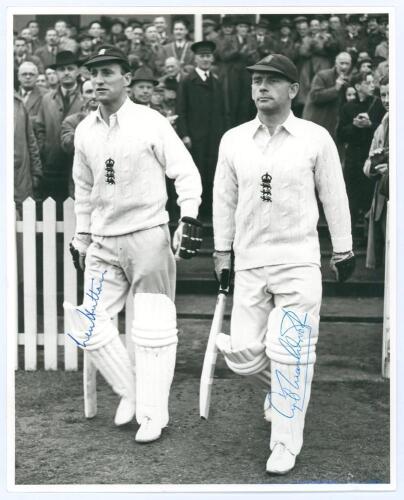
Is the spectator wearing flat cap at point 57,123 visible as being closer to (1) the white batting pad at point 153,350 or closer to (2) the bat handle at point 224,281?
(1) the white batting pad at point 153,350

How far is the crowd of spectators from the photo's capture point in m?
7.95

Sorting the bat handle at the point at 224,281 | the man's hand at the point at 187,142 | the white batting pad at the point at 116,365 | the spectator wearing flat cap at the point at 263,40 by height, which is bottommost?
the white batting pad at the point at 116,365

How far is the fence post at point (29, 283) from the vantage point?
21.5 ft

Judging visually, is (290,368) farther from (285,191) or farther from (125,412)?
(125,412)

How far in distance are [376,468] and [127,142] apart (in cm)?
234

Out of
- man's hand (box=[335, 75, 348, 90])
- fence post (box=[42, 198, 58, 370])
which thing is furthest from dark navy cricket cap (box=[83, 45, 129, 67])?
man's hand (box=[335, 75, 348, 90])

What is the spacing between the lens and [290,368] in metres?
4.76

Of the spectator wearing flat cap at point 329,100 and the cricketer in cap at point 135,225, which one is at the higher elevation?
the spectator wearing flat cap at point 329,100

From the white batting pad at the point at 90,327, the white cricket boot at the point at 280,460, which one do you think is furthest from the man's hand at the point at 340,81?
the white cricket boot at the point at 280,460

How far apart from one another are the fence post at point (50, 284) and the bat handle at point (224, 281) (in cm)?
188

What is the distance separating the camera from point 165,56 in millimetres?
9836
